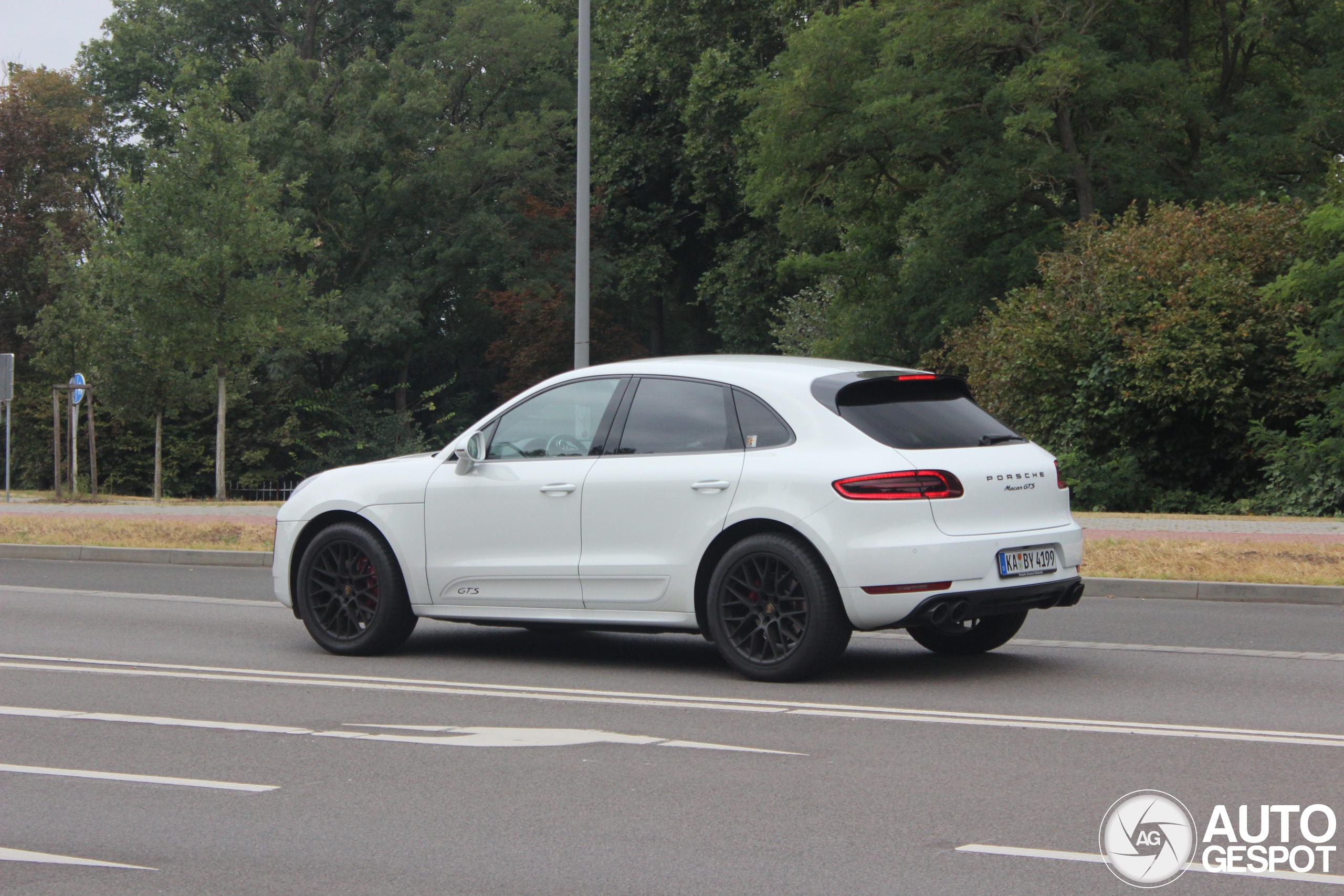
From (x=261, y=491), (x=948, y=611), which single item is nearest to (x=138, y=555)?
(x=948, y=611)

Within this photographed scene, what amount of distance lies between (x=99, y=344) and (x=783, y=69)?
16623 mm

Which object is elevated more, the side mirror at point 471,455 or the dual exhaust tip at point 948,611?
the side mirror at point 471,455

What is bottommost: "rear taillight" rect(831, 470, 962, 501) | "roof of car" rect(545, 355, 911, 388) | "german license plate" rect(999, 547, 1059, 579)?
"german license plate" rect(999, 547, 1059, 579)

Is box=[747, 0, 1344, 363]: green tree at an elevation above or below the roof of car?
above

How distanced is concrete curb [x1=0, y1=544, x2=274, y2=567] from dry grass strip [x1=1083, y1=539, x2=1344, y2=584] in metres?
8.54

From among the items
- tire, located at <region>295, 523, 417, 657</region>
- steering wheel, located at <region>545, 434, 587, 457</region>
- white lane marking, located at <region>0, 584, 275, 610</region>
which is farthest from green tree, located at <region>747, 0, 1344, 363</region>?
tire, located at <region>295, 523, 417, 657</region>

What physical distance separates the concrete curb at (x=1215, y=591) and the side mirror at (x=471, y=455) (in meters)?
5.38

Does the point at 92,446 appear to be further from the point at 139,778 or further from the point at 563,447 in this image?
the point at 139,778

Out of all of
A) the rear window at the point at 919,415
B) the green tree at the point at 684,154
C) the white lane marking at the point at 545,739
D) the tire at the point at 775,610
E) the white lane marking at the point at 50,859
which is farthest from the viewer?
the green tree at the point at 684,154

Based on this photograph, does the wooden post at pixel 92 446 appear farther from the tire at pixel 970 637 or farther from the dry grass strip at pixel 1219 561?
the tire at pixel 970 637

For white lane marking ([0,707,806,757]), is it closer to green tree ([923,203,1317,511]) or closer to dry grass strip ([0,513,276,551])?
dry grass strip ([0,513,276,551])

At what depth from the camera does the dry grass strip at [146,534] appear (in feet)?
56.5

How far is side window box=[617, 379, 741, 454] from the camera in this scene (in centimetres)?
829

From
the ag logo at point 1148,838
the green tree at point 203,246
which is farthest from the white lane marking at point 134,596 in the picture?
the green tree at point 203,246
